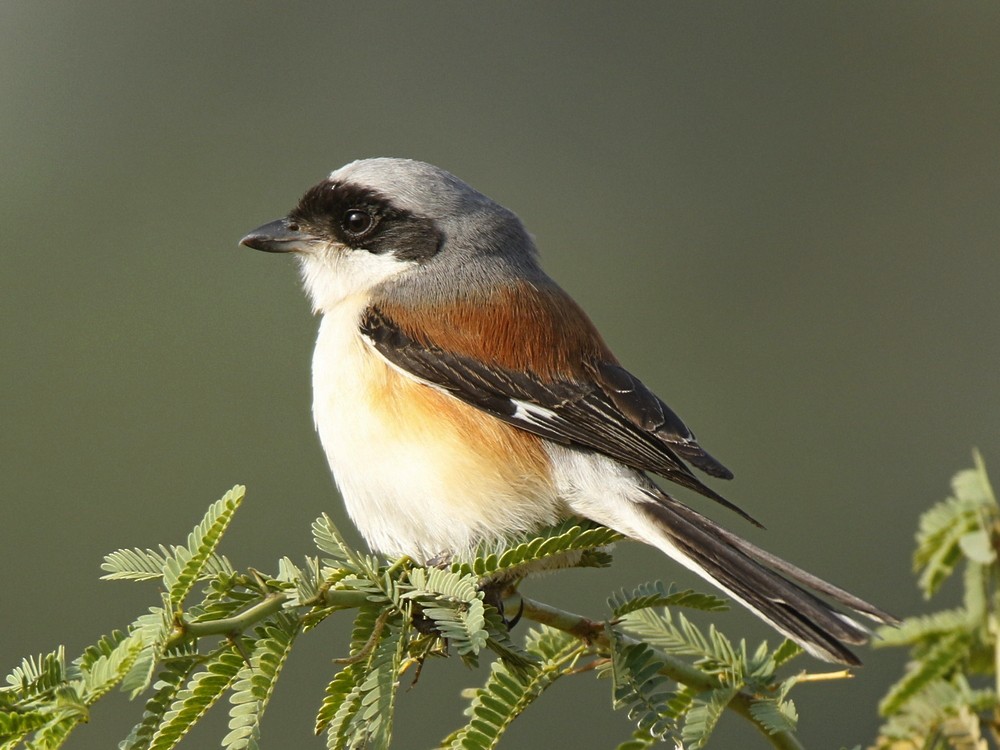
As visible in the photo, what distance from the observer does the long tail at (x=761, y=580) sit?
1741mm

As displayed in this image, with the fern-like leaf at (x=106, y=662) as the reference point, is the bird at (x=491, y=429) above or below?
above

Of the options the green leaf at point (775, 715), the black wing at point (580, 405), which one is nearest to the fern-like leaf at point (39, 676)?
the green leaf at point (775, 715)

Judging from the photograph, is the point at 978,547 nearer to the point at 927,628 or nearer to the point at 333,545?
the point at 927,628

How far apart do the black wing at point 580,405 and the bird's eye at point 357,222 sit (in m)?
0.53

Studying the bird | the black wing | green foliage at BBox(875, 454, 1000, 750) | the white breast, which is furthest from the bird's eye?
green foliage at BBox(875, 454, 1000, 750)

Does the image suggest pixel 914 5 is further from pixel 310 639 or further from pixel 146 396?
pixel 310 639

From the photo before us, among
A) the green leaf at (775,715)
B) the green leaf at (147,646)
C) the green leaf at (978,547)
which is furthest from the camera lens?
the green leaf at (775,715)

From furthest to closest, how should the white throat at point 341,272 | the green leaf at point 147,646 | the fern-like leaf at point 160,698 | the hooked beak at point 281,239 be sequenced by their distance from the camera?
the hooked beak at point 281,239 → the white throat at point 341,272 → the fern-like leaf at point 160,698 → the green leaf at point 147,646

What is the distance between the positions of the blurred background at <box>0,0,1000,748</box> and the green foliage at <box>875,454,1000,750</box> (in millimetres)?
1628

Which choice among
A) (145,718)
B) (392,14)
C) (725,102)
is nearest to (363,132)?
(392,14)

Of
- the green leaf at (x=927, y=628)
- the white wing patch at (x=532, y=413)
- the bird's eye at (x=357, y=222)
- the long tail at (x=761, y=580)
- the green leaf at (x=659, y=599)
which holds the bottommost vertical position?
the green leaf at (x=659, y=599)

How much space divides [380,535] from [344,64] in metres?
12.0

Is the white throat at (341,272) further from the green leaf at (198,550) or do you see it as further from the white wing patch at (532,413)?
the green leaf at (198,550)

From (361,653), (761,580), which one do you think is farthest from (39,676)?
(761,580)
